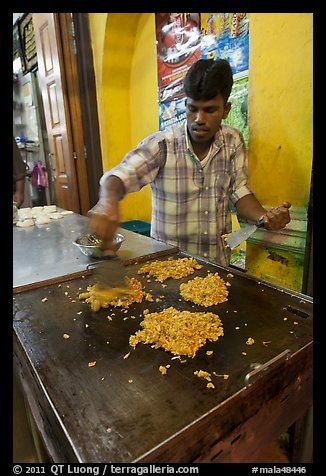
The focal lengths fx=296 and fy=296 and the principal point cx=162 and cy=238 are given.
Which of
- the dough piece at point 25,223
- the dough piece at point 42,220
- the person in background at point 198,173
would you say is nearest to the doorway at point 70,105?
the dough piece at point 42,220

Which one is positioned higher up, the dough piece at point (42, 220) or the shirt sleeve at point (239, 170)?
the shirt sleeve at point (239, 170)

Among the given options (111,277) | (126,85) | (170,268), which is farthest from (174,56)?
(111,277)

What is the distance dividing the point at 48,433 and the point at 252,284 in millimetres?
848

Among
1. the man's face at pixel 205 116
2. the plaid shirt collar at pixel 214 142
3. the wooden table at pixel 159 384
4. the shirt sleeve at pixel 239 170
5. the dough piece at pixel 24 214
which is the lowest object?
the wooden table at pixel 159 384

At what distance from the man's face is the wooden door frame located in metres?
2.17

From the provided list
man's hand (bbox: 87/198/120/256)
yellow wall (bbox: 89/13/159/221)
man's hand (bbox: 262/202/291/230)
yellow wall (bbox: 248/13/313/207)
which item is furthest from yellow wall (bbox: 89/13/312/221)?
yellow wall (bbox: 89/13/159/221)

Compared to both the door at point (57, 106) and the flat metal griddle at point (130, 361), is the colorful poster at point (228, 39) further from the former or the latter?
the door at point (57, 106)

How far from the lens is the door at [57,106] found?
3.32 m

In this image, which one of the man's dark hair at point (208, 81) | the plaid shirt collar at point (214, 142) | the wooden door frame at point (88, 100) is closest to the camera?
the man's dark hair at point (208, 81)

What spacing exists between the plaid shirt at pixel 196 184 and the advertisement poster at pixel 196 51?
261 millimetres

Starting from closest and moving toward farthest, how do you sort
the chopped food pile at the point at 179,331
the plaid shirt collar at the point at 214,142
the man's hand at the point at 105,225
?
the chopped food pile at the point at 179,331
the man's hand at the point at 105,225
the plaid shirt collar at the point at 214,142

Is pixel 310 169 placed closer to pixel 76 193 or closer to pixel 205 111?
pixel 205 111

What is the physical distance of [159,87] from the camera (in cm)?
283
